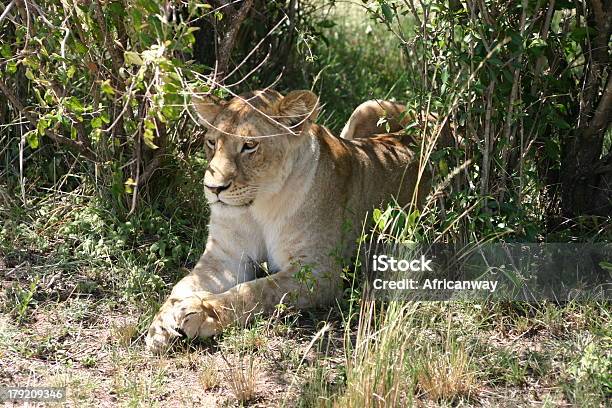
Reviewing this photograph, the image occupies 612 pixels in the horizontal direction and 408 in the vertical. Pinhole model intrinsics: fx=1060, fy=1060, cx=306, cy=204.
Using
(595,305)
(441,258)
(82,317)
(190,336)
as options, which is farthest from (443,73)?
(82,317)

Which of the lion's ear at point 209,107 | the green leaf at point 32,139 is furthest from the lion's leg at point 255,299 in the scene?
the green leaf at point 32,139

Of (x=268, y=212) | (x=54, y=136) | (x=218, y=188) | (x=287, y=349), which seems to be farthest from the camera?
(x=54, y=136)

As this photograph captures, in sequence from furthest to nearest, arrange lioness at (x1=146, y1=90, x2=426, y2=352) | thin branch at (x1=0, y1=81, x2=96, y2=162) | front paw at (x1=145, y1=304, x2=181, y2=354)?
thin branch at (x1=0, y1=81, x2=96, y2=162) → lioness at (x1=146, y1=90, x2=426, y2=352) → front paw at (x1=145, y1=304, x2=181, y2=354)

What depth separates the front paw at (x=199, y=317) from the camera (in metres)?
4.31

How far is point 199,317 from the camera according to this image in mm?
4328

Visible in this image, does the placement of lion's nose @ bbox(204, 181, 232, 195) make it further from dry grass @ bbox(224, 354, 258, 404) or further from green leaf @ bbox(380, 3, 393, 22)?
green leaf @ bbox(380, 3, 393, 22)

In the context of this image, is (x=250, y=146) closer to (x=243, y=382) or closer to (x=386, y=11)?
(x=386, y=11)

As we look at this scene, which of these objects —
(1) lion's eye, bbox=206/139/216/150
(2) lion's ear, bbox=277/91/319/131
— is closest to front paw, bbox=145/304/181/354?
(1) lion's eye, bbox=206/139/216/150

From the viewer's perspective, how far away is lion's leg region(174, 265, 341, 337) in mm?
4340

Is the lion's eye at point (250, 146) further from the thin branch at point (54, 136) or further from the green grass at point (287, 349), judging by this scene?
the thin branch at point (54, 136)

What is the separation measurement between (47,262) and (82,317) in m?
0.59

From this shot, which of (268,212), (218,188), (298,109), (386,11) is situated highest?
(386,11)

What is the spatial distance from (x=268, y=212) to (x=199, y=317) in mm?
713

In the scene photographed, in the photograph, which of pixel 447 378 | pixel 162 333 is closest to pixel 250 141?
pixel 162 333
